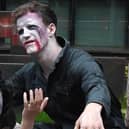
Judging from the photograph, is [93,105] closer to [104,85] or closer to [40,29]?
[104,85]

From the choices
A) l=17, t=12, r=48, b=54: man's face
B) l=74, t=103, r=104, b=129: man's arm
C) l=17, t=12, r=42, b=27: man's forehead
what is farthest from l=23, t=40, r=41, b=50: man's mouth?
l=74, t=103, r=104, b=129: man's arm

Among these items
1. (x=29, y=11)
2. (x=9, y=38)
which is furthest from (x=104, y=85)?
(x=9, y=38)

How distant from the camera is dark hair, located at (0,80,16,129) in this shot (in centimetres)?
338

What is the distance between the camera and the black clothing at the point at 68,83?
333 cm

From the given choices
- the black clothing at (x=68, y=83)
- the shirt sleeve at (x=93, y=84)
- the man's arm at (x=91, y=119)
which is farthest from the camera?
the black clothing at (x=68, y=83)

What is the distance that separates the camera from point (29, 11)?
11.4ft

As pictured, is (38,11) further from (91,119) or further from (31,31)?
(91,119)

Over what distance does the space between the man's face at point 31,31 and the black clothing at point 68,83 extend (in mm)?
172

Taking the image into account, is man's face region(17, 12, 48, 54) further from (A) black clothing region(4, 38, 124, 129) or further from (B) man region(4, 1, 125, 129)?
(A) black clothing region(4, 38, 124, 129)

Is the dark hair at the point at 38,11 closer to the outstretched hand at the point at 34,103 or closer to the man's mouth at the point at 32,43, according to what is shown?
the man's mouth at the point at 32,43

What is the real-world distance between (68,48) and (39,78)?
30 centimetres

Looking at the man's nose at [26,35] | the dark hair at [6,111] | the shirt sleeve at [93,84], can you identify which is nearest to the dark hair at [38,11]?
the man's nose at [26,35]

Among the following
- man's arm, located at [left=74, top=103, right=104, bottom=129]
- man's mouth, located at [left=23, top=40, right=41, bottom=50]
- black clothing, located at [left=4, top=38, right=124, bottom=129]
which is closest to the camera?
man's arm, located at [left=74, top=103, right=104, bottom=129]

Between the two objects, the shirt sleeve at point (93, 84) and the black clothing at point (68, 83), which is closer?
the shirt sleeve at point (93, 84)
